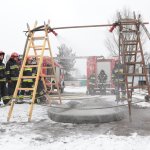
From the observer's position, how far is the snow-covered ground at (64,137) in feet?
16.3

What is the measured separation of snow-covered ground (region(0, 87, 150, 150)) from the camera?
4953mm

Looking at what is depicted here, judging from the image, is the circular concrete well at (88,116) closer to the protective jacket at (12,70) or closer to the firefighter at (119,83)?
the firefighter at (119,83)

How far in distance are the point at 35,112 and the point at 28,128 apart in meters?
2.44

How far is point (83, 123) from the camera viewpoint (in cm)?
704

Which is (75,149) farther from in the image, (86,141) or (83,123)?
(83,123)

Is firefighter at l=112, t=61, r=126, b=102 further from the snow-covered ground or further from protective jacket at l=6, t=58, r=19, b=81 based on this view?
protective jacket at l=6, t=58, r=19, b=81

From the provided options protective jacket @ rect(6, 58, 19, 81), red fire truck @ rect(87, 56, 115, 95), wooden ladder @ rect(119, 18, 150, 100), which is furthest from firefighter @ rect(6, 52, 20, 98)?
red fire truck @ rect(87, 56, 115, 95)

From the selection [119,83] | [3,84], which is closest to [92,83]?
[119,83]

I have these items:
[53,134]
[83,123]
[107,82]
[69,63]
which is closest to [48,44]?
[83,123]

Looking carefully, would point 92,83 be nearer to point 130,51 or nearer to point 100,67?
point 100,67

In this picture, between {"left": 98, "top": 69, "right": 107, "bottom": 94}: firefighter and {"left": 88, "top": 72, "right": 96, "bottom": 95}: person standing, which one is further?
{"left": 88, "top": 72, "right": 96, "bottom": 95}: person standing

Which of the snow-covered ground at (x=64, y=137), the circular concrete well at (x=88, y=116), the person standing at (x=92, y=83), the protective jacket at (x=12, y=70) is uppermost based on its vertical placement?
the protective jacket at (x=12, y=70)

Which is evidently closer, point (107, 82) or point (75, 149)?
point (75, 149)

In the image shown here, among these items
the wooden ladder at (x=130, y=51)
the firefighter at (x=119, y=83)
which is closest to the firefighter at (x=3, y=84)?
the firefighter at (x=119, y=83)
